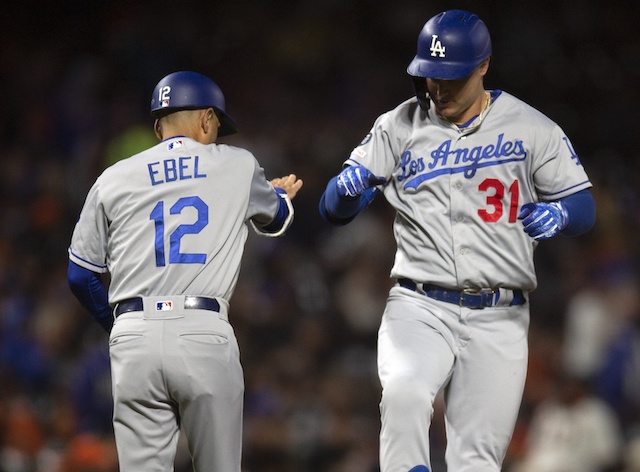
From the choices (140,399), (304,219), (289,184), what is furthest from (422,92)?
(304,219)

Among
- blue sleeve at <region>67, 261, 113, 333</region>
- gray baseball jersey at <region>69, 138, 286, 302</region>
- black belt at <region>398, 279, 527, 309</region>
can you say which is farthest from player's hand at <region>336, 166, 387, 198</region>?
blue sleeve at <region>67, 261, 113, 333</region>

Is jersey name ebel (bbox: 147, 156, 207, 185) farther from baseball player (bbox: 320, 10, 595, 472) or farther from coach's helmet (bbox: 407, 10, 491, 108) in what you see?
coach's helmet (bbox: 407, 10, 491, 108)

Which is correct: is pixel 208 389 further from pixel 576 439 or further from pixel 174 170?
pixel 576 439

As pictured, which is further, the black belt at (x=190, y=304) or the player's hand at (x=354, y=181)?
A: the player's hand at (x=354, y=181)

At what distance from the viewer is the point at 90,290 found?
4.32 meters

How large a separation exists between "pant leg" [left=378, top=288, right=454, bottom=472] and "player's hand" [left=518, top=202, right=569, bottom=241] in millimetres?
512

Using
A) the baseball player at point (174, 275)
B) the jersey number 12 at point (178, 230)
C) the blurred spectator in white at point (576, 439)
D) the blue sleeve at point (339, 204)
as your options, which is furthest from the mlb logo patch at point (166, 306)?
the blurred spectator in white at point (576, 439)

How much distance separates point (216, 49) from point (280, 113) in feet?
4.32

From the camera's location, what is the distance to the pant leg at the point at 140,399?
397 centimetres

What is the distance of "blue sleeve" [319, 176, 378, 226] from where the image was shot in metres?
4.25

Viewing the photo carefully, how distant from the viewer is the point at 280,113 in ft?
33.8

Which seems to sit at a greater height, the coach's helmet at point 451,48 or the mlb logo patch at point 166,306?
the coach's helmet at point 451,48

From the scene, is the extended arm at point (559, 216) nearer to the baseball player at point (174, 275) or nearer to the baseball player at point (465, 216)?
the baseball player at point (465, 216)

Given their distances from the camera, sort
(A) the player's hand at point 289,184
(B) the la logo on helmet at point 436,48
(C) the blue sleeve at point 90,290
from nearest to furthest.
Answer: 1. (B) the la logo on helmet at point 436,48
2. (C) the blue sleeve at point 90,290
3. (A) the player's hand at point 289,184
